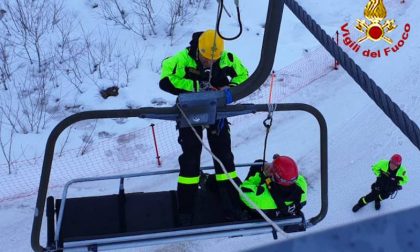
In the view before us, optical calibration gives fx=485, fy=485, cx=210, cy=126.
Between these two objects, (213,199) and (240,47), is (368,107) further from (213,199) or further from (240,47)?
(213,199)

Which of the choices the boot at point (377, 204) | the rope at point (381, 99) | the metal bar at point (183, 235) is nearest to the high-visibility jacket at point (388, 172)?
the boot at point (377, 204)

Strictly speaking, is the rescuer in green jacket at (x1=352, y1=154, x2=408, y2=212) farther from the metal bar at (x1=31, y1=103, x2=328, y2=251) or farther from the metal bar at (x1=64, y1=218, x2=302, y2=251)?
the metal bar at (x1=64, y1=218, x2=302, y2=251)

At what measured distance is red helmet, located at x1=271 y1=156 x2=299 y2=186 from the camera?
4.02 meters

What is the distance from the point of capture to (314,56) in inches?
387

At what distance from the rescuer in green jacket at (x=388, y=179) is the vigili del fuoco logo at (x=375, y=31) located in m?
4.01

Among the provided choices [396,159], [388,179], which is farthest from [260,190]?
[388,179]

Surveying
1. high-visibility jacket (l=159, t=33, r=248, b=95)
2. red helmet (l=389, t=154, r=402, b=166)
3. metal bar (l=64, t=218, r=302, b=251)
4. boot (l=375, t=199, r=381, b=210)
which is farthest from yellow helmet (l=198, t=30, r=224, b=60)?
boot (l=375, t=199, r=381, b=210)

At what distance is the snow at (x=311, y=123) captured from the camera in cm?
689

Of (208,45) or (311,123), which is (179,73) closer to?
(208,45)

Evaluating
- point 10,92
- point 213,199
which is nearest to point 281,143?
point 213,199

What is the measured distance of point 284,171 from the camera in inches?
159

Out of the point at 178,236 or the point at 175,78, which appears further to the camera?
the point at 175,78

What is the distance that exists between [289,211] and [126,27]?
24.4ft

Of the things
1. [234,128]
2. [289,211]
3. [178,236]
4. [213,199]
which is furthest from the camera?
[234,128]
